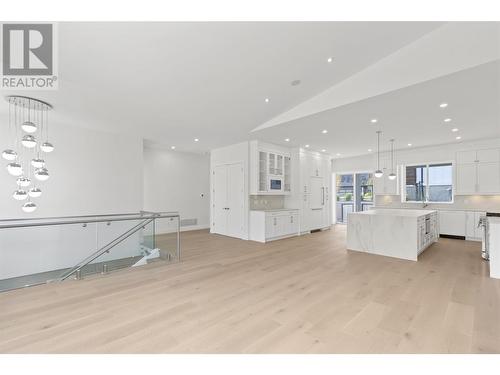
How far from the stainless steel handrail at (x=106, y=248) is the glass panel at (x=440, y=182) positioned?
9.04 meters

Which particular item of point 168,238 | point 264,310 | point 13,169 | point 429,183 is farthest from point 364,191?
point 13,169

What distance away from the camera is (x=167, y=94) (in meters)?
3.97

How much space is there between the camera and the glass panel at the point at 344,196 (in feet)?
35.6

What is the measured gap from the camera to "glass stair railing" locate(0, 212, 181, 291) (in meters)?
4.14

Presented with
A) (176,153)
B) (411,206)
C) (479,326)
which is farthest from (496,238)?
(176,153)

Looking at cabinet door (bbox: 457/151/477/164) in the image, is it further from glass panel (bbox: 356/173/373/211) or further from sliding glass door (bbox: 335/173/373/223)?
glass panel (bbox: 356/173/373/211)

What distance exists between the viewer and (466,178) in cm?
688

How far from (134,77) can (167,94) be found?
67cm

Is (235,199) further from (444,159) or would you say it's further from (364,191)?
(444,159)

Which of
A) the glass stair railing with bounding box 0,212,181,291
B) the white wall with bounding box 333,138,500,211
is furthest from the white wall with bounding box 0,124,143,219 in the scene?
the white wall with bounding box 333,138,500,211

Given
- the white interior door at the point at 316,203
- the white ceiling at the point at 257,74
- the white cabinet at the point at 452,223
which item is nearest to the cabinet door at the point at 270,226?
the white interior door at the point at 316,203

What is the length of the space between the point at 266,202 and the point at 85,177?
17.4 ft

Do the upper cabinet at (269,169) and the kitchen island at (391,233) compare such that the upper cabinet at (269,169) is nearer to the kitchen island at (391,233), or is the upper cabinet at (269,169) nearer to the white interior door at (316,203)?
the white interior door at (316,203)
